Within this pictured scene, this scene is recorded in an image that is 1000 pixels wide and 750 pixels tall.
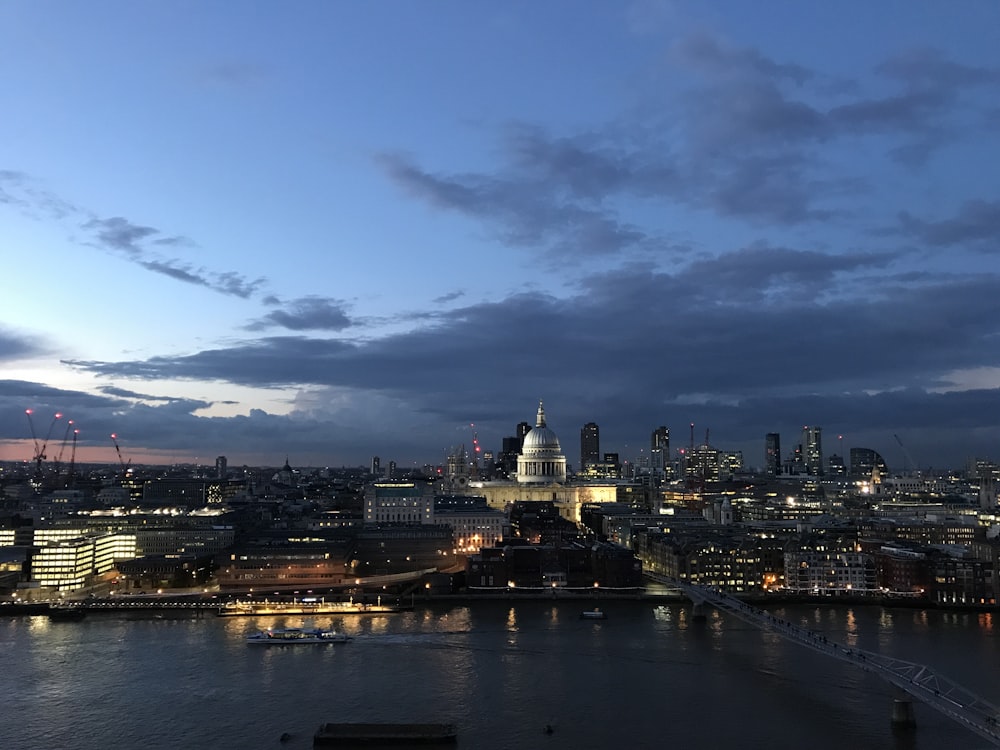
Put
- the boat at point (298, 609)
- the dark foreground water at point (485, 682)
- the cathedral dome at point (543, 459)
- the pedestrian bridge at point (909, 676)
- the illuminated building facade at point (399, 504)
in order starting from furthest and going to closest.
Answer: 1. the cathedral dome at point (543, 459)
2. the illuminated building facade at point (399, 504)
3. the boat at point (298, 609)
4. the dark foreground water at point (485, 682)
5. the pedestrian bridge at point (909, 676)

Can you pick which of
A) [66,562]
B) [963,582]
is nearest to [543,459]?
[963,582]

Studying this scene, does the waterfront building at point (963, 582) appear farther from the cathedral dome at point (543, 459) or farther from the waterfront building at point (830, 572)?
the cathedral dome at point (543, 459)

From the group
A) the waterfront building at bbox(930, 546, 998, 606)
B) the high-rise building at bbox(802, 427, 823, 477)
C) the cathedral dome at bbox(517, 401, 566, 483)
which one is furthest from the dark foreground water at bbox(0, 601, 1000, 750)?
the high-rise building at bbox(802, 427, 823, 477)

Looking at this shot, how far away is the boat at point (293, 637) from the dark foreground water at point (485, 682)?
0.60 meters

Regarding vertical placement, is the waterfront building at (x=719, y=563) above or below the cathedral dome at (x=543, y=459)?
below

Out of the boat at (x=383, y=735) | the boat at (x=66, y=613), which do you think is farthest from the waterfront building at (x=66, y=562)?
the boat at (x=383, y=735)

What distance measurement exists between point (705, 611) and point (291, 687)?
57.2ft

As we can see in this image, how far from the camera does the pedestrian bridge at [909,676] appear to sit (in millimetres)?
17350

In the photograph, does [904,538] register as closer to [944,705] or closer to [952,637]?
[952,637]

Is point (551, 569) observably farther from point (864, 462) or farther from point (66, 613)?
point (864, 462)

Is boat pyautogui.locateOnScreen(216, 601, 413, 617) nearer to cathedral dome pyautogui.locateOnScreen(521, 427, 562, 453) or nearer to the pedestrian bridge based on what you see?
the pedestrian bridge

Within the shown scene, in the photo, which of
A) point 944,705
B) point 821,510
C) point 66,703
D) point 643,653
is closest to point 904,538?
point 821,510

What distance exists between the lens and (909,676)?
20.4m

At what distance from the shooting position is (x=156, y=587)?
39844 mm
